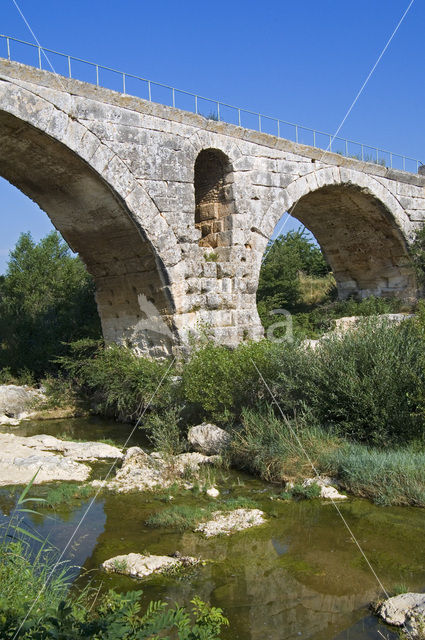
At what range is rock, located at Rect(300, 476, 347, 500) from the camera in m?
6.05

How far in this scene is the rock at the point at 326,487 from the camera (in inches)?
238

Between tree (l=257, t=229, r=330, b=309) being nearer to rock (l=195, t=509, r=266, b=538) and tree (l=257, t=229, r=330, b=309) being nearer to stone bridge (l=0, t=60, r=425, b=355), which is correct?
stone bridge (l=0, t=60, r=425, b=355)

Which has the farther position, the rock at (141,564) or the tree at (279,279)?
the tree at (279,279)

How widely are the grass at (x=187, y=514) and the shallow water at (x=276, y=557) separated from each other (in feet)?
0.31

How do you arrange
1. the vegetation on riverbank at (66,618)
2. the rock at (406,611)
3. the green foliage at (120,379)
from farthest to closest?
the green foliage at (120,379) < the rock at (406,611) < the vegetation on riverbank at (66,618)

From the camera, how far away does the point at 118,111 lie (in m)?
9.02

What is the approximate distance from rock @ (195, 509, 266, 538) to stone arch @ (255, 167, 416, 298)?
818 centimetres

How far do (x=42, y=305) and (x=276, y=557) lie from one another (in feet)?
35.8

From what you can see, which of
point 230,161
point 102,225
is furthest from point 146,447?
point 230,161

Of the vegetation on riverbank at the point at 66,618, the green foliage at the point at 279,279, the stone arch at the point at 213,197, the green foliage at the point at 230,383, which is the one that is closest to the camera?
the vegetation on riverbank at the point at 66,618

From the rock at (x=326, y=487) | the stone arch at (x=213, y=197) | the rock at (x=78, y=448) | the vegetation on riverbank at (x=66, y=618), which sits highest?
the stone arch at (x=213, y=197)

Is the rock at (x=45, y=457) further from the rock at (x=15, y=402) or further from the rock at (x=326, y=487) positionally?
the rock at (x=326, y=487)

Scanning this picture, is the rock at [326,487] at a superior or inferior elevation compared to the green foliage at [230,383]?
inferior

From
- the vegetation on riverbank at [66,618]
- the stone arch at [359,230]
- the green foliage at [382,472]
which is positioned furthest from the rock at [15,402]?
the vegetation on riverbank at [66,618]
